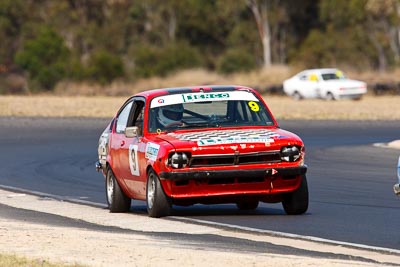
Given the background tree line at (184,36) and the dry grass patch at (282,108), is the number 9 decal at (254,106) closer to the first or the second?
the dry grass patch at (282,108)

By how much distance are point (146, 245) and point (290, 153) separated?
2.92 meters

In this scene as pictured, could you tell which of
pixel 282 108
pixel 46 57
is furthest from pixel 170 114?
pixel 46 57

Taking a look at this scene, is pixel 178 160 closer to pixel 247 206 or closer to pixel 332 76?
pixel 247 206

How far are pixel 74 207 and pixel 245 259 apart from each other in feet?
20.6

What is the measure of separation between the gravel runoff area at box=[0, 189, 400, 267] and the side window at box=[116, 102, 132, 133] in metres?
1.14

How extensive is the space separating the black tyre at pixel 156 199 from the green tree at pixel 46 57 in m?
59.3

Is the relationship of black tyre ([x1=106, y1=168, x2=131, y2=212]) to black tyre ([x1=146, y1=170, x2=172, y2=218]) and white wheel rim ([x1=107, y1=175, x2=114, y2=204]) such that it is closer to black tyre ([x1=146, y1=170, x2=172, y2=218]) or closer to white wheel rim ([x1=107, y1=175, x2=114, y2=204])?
white wheel rim ([x1=107, y1=175, x2=114, y2=204])

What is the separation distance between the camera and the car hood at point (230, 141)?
13.2 meters

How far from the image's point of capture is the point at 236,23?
82.7 m

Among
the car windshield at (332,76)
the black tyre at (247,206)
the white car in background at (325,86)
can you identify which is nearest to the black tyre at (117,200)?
the black tyre at (247,206)

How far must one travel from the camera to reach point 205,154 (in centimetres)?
1321

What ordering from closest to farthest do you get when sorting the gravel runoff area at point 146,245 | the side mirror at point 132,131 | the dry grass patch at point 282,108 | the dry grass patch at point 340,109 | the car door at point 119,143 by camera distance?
the gravel runoff area at point 146,245, the side mirror at point 132,131, the car door at point 119,143, the dry grass patch at point 340,109, the dry grass patch at point 282,108

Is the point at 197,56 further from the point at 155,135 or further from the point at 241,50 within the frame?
the point at 155,135

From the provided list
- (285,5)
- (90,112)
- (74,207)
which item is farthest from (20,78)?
(74,207)
